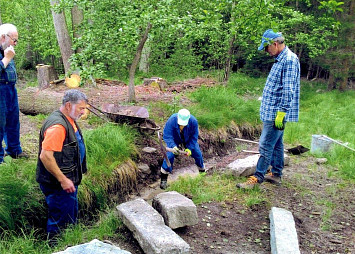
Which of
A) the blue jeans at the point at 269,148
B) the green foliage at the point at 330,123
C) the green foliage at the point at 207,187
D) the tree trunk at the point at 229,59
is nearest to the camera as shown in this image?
the blue jeans at the point at 269,148

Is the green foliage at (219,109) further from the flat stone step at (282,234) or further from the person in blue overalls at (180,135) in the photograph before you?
the flat stone step at (282,234)

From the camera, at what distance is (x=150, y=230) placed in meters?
2.97

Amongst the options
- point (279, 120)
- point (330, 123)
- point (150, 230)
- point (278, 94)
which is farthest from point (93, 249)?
point (330, 123)

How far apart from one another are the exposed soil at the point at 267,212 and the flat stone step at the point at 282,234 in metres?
0.19

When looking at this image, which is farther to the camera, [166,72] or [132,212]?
[166,72]

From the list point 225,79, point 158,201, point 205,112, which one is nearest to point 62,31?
point 205,112

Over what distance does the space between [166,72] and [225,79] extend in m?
2.89

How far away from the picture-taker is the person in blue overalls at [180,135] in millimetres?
4688

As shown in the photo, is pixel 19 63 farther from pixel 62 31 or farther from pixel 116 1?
pixel 116 1

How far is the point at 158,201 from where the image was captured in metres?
3.58

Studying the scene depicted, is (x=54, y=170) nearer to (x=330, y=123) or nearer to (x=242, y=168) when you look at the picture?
(x=242, y=168)

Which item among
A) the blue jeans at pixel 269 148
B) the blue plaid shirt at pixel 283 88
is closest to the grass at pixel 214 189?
the blue jeans at pixel 269 148

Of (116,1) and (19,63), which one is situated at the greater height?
(116,1)

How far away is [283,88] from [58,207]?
297cm
